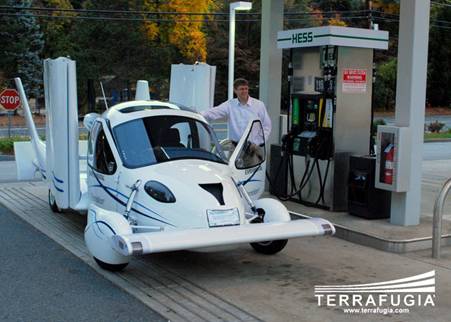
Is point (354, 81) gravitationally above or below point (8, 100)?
above

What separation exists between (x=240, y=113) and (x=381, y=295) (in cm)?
387

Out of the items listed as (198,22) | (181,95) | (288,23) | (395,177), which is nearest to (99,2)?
(198,22)

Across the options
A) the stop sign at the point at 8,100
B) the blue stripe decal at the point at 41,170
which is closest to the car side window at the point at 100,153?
the blue stripe decal at the point at 41,170

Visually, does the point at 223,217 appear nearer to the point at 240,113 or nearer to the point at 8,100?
the point at 240,113

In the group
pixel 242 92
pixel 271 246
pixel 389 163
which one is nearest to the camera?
pixel 271 246

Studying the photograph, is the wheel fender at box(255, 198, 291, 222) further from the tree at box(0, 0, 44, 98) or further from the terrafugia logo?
the tree at box(0, 0, 44, 98)

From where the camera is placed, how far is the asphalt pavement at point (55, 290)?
5312mm

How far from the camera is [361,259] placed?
7.15m

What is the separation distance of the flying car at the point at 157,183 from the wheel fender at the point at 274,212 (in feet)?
0.04

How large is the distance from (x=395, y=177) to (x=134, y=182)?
3.41 meters

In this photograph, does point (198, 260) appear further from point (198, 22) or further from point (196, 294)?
point (198, 22)

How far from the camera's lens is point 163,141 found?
23.8 ft

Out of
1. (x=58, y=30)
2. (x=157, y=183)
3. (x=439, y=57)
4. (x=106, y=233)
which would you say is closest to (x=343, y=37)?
(x=157, y=183)

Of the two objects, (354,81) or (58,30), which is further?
(58,30)
